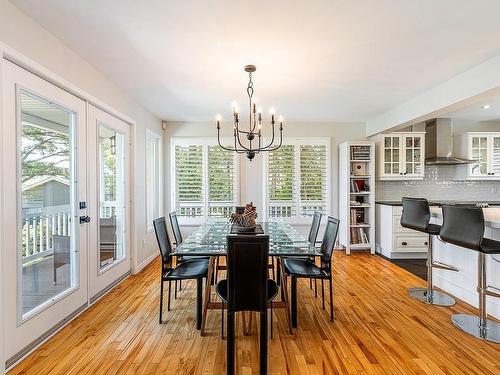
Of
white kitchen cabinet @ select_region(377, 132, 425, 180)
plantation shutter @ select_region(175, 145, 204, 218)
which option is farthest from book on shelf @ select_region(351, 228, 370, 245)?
plantation shutter @ select_region(175, 145, 204, 218)

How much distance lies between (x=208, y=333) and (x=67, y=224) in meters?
1.68

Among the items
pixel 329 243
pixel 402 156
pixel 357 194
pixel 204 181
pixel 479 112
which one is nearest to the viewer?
pixel 329 243

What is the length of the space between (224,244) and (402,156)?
4137mm

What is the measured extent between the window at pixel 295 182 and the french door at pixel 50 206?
9.58 ft

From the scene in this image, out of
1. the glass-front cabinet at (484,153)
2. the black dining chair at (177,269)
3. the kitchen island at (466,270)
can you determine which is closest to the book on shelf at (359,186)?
the kitchen island at (466,270)

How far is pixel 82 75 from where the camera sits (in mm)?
2838

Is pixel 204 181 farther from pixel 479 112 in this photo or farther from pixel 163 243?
pixel 479 112

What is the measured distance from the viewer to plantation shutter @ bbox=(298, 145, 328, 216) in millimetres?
5527

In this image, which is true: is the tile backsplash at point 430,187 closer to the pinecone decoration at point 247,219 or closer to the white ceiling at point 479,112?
the white ceiling at point 479,112

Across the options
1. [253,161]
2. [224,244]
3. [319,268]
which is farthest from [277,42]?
[253,161]

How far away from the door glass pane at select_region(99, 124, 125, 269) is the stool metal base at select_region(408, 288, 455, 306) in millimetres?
3696

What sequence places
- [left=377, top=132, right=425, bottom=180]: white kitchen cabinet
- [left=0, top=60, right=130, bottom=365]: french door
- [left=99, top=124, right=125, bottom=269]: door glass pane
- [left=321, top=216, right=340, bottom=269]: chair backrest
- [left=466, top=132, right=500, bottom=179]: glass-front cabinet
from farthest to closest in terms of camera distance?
[left=466, top=132, right=500, bottom=179]: glass-front cabinet → [left=377, top=132, right=425, bottom=180]: white kitchen cabinet → [left=99, top=124, right=125, bottom=269]: door glass pane → [left=321, top=216, right=340, bottom=269]: chair backrest → [left=0, top=60, right=130, bottom=365]: french door

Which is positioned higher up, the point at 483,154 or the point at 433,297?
the point at 483,154

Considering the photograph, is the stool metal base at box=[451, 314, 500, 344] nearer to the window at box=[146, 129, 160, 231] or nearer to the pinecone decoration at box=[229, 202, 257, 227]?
the pinecone decoration at box=[229, 202, 257, 227]
